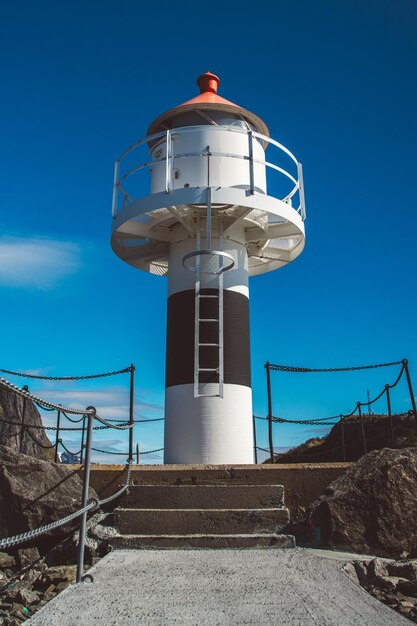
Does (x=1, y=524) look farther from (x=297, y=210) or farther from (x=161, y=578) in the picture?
(x=297, y=210)

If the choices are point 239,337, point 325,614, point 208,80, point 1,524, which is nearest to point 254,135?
point 208,80

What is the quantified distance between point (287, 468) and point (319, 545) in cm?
140

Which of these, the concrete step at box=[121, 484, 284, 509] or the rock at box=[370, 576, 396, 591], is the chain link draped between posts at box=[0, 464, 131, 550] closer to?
the concrete step at box=[121, 484, 284, 509]

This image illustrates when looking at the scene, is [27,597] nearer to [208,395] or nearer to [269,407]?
[208,395]

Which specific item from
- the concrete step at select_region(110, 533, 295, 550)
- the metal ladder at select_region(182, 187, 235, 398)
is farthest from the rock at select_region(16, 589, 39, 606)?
the metal ladder at select_region(182, 187, 235, 398)

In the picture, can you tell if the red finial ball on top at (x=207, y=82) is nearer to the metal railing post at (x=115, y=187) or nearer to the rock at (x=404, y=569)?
the metal railing post at (x=115, y=187)

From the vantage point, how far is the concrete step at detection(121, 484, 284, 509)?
20.7ft

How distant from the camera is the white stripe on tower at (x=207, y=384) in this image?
28.1ft

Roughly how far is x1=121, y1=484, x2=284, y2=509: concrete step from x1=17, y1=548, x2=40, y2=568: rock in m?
1.08

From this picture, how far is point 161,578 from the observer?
4184 mm

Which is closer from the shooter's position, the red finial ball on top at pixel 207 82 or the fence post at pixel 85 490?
the fence post at pixel 85 490

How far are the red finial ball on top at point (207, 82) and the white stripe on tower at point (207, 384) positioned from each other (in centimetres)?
318

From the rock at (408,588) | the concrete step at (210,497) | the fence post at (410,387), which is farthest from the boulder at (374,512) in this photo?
the fence post at (410,387)

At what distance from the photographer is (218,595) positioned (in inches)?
147
